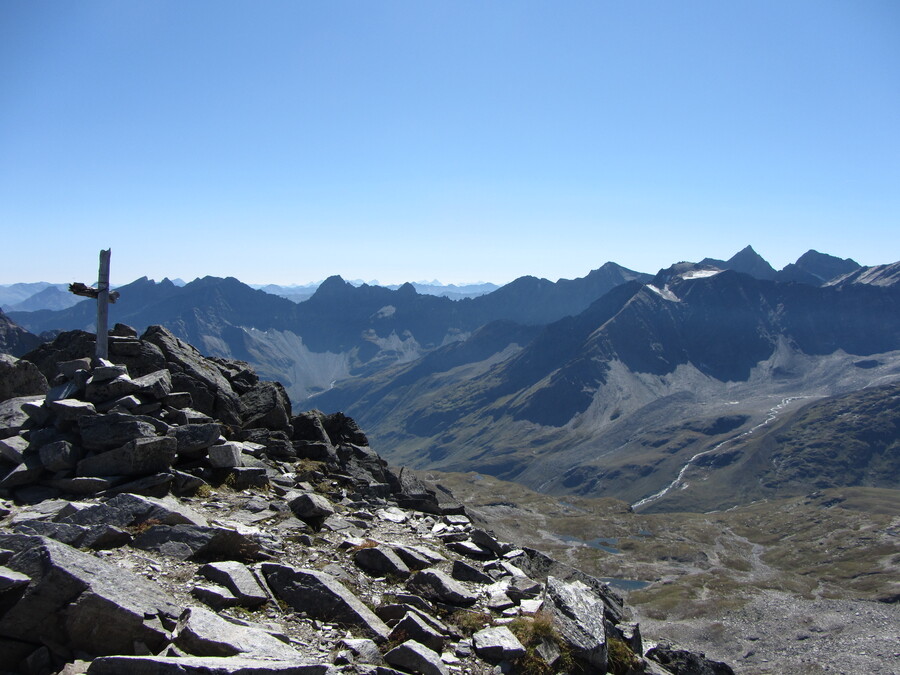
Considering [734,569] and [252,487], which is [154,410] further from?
[734,569]

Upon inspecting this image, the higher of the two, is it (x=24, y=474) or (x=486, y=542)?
(x=24, y=474)

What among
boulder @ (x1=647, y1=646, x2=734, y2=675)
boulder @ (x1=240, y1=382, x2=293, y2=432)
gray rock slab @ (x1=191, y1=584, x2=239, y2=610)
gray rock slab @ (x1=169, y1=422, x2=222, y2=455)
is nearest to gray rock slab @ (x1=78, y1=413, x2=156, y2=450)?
gray rock slab @ (x1=169, y1=422, x2=222, y2=455)

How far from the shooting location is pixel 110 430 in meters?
20.6

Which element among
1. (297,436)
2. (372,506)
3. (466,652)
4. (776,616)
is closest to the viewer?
(466,652)

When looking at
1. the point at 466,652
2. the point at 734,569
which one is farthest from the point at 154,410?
the point at 734,569

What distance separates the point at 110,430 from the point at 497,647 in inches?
592

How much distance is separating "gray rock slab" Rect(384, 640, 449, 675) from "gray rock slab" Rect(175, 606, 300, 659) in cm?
193

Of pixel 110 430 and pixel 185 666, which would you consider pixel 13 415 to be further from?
pixel 185 666

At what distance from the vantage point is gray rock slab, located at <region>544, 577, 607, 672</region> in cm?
1416

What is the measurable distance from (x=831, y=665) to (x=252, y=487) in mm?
112068

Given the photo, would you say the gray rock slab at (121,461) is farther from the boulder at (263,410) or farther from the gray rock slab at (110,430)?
the boulder at (263,410)

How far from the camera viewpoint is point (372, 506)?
25984mm

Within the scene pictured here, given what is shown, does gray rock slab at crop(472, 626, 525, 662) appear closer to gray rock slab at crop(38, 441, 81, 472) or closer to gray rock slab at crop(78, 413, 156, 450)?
gray rock slab at crop(78, 413, 156, 450)

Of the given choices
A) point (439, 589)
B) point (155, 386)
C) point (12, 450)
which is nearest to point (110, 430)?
point (12, 450)
